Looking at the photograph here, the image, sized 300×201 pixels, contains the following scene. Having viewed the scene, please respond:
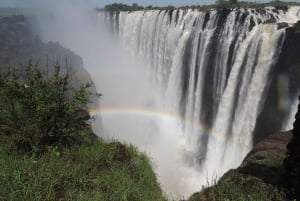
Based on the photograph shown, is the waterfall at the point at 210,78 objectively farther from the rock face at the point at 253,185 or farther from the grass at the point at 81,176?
the rock face at the point at 253,185

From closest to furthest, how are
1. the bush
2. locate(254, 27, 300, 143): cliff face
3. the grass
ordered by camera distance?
the grass, the bush, locate(254, 27, 300, 143): cliff face

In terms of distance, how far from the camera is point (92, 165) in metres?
7.68

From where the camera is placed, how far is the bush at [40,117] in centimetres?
837

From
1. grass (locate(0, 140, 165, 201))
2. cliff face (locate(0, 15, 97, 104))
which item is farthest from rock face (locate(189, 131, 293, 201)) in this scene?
cliff face (locate(0, 15, 97, 104))

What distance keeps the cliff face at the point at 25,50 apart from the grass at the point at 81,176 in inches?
1029

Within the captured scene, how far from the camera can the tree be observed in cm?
647

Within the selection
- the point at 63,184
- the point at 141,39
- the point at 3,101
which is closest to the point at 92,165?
the point at 63,184

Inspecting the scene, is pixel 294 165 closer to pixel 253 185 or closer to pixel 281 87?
pixel 253 185

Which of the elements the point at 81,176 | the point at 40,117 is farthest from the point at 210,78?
the point at 81,176

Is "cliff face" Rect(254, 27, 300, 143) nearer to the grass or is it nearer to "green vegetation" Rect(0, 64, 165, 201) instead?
"green vegetation" Rect(0, 64, 165, 201)

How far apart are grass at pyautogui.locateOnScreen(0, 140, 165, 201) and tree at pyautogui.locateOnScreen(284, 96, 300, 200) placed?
2.27 meters

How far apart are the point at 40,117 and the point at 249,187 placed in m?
4.58

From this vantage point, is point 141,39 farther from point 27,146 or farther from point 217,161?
point 27,146

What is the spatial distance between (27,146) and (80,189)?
236cm
